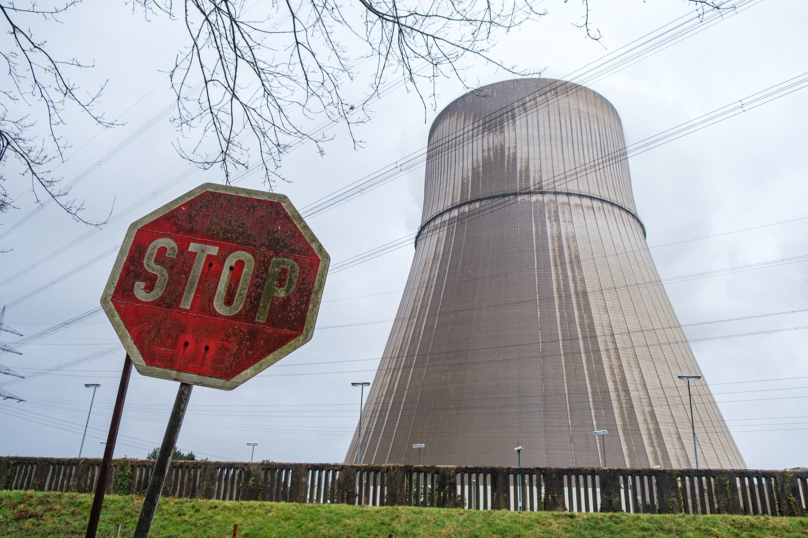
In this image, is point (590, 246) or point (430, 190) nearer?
point (590, 246)

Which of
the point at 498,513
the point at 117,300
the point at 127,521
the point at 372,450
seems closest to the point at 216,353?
the point at 117,300

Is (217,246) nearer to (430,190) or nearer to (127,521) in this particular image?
(127,521)

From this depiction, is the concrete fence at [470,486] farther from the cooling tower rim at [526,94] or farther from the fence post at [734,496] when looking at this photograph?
the cooling tower rim at [526,94]

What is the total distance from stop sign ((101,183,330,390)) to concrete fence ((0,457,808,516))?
4518 mm

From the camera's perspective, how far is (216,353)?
4.97 ft

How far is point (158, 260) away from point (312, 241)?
0.43 metres

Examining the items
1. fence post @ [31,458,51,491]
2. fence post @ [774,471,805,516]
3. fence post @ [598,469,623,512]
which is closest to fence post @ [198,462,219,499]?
fence post @ [31,458,51,491]

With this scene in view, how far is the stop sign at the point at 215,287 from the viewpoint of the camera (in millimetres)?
1510

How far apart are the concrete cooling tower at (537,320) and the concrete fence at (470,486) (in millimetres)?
5667

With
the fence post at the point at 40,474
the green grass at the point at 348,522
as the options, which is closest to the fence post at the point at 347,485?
the green grass at the point at 348,522

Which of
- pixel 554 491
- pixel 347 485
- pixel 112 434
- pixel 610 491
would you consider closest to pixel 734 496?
pixel 610 491

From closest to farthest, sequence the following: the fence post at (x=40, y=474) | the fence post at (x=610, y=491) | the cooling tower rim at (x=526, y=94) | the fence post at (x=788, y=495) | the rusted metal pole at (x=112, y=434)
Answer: the rusted metal pole at (x=112, y=434), the fence post at (x=788, y=495), the fence post at (x=610, y=491), the fence post at (x=40, y=474), the cooling tower rim at (x=526, y=94)

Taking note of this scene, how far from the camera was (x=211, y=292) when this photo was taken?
1564 millimetres

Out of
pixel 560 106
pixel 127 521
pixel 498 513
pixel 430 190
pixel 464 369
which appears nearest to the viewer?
pixel 498 513
